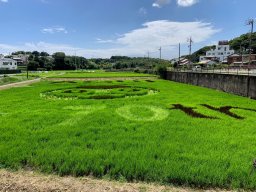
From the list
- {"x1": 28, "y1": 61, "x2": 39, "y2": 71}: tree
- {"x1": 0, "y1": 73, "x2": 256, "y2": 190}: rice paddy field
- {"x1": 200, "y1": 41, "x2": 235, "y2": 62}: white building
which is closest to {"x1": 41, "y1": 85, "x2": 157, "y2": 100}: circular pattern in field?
{"x1": 0, "y1": 73, "x2": 256, "y2": 190}: rice paddy field

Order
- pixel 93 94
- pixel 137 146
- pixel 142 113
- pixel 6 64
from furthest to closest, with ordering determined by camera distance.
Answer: pixel 6 64 → pixel 93 94 → pixel 142 113 → pixel 137 146

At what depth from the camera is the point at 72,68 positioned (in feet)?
440

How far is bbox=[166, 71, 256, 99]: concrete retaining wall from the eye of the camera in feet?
69.1

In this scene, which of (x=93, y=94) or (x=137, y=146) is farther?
(x=93, y=94)

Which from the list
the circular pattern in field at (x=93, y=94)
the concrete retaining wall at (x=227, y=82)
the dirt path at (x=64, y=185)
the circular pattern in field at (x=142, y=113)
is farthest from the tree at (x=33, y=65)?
the dirt path at (x=64, y=185)

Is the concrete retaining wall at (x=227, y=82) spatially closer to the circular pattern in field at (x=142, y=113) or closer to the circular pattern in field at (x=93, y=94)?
the circular pattern in field at (x=93, y=94)

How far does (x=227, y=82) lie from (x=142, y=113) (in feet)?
53.0

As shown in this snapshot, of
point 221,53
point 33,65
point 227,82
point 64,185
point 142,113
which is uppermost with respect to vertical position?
point 221,53

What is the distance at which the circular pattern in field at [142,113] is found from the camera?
1179 centimetres

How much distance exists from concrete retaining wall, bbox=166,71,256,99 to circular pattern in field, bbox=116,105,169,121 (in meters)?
10.7

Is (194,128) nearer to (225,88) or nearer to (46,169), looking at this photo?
(46,169)

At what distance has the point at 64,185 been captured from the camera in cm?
559

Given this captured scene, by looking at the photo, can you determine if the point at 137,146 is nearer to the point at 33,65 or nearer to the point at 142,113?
the point at 142,113

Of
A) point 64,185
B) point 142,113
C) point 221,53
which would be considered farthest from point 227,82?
point 221,53
